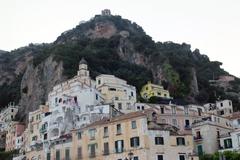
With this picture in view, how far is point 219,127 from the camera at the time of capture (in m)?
64.2

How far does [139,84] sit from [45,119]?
39.0m

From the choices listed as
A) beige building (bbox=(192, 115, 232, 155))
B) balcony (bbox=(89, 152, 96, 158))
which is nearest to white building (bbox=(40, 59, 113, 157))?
balcony (bbox=(89, 152, 96, 158))

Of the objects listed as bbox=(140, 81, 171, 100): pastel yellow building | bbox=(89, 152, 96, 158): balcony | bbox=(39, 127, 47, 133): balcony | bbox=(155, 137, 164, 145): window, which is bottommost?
bbox=(89, 152, 96, 158): balcony

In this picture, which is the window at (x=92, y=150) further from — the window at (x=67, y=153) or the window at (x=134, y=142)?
the window at (x=134, y=142)

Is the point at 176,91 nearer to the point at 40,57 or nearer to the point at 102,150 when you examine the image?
the point at 40,57

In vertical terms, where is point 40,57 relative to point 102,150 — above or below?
above

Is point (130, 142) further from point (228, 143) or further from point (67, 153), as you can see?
point (228, 143)

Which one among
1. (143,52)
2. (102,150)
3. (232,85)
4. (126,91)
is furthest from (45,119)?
(232,85)

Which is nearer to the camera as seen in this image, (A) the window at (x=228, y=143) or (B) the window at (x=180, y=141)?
(B) the window at (x=180, y=141)

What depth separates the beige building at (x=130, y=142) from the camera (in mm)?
54531

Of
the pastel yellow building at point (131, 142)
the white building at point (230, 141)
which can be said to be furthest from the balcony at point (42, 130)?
the white building at point (230, 141)

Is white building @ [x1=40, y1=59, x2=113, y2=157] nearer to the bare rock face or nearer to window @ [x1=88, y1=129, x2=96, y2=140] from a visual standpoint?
window @ [x1=88, y1=129, x2=96, y2=140]

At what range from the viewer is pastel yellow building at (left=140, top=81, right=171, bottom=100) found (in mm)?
109206

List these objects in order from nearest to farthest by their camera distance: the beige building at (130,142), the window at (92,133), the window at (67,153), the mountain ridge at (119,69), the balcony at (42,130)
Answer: the beige building at (130,142), the window at (92,133), the window at (67,153), the balcony at (42,130), the mountain ridge at (119,69)
